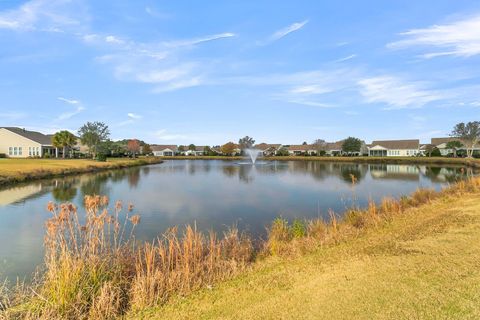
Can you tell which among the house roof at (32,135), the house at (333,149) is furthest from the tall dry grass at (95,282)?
the house at (333,149)

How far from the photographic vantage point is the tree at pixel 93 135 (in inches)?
2430

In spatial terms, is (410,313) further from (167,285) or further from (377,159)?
(377,159)

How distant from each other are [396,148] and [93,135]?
245 ft

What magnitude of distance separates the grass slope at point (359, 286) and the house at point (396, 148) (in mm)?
84818

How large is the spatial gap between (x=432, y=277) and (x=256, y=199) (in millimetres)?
13911

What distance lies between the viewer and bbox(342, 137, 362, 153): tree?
85.9 meters

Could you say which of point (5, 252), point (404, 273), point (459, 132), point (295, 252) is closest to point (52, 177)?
point (5, 252)

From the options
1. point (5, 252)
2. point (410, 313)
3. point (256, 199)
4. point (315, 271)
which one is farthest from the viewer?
point (256, 199)

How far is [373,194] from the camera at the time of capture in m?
20.3

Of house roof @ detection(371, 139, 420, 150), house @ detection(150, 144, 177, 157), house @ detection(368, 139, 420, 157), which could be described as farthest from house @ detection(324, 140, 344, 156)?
house @ detection(150, 144, 177, 157)

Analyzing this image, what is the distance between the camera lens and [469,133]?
224 ft

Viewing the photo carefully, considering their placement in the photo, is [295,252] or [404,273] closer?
[404,273]

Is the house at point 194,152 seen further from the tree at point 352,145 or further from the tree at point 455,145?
the tree at point 455,145

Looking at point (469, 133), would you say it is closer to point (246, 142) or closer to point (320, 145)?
point (320, 145)
